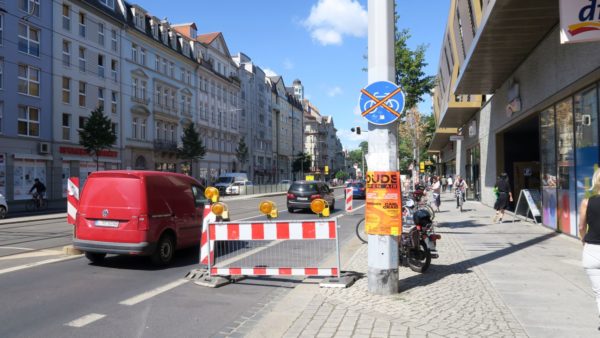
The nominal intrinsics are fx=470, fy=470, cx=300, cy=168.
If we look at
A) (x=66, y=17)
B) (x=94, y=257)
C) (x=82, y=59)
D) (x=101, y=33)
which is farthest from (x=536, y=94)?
(x=101, y=33)

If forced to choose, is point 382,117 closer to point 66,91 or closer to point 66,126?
point 66,126

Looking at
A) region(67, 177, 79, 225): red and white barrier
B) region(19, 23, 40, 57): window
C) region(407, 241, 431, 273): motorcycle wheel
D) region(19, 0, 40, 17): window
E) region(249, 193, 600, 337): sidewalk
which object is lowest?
region(249, 193, 600, 337): sidewalk

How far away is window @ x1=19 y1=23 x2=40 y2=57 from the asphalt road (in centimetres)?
2649

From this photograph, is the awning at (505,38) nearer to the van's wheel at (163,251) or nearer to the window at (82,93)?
the van's wheel at (163,251)

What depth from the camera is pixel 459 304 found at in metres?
5.59

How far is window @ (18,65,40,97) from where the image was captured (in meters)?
30.6

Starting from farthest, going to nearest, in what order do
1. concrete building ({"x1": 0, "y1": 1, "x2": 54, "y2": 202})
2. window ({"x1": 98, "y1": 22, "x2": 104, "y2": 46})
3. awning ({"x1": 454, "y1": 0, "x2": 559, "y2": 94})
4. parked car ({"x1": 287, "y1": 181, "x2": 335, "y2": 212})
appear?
window ({"x1": 98, "y1": 22, "x2": 104, "y2": 46}) → concrete building ({"x1": 0, "y1": 1, "x2": 54, "y2": 202}) → parked car ({"x1": 287, "y1": 181, "x2": 335, "y2": 212}) → awning ({"x1": 454, "y1": 0, "x2": 559, "y2": 94})

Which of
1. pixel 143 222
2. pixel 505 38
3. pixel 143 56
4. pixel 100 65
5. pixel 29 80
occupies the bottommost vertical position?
pixel 143 222

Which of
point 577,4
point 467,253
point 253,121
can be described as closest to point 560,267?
point 467,253

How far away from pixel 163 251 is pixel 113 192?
4.53 ft

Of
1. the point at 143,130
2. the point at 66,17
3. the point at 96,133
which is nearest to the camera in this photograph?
the point at 96,133

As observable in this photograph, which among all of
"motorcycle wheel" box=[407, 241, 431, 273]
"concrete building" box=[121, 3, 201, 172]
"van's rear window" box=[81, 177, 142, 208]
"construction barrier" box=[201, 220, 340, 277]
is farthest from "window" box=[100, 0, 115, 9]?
"motorcycle wheel" box=[407, 241, 431, 273]

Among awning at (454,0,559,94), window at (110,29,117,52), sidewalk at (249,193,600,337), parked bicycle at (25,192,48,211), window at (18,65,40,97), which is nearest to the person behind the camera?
sidewalk at (249,193,600,337)

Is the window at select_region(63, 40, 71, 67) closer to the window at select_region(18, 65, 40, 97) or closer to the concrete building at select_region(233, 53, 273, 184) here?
the window at select_region(18, 65, 40, 97)
